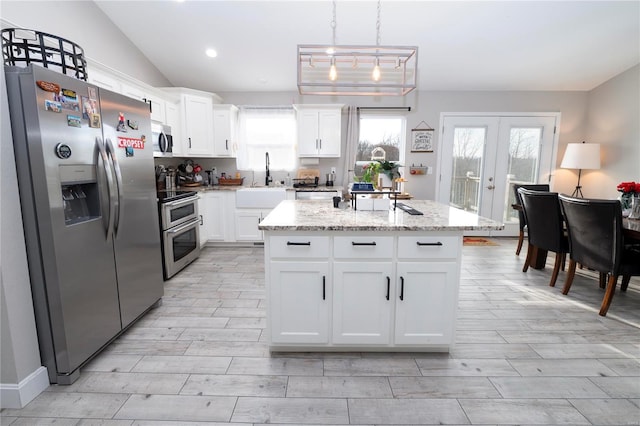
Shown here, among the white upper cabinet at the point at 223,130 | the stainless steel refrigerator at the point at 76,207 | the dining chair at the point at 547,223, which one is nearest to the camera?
the stainless steel refrigerator at the point at 76,207

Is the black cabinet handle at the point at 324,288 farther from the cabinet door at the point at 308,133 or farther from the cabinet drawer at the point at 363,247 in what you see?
the cabinet door at the point at 308,133

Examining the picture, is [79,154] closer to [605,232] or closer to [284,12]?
[284,12]

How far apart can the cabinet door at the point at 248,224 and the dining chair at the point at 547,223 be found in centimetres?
344

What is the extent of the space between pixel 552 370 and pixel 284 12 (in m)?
3.90

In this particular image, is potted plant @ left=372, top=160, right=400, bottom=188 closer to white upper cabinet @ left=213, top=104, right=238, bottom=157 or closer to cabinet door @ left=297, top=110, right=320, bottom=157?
cabinet door @ left=297, top=110, right=320, bottom=157

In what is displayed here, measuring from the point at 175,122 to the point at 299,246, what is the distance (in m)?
3.39

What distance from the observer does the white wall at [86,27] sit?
2.44 m

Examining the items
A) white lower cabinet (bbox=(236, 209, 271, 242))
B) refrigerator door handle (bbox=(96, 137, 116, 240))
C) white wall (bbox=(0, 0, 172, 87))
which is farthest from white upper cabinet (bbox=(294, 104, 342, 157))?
refrigerator door handle (bbox=(96, 137, 116, 240))

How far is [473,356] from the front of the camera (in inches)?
78.4

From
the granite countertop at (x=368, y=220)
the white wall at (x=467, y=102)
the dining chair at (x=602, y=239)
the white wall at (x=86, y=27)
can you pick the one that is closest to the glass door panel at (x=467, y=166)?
the white wall at (x=467, y=102)

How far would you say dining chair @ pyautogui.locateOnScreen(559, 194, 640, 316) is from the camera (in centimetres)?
234

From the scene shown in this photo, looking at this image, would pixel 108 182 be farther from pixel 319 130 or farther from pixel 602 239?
pixel 602 239

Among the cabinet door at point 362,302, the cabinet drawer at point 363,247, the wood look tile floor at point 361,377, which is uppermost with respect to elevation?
the cabinet drawer at point 363,247

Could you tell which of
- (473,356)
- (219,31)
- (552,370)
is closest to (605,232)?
(552,370)
